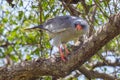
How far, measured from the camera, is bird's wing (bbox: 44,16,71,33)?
517 cm

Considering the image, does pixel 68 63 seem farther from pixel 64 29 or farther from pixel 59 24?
pixel 59 24

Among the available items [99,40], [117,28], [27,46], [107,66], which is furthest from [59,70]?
[107,66]

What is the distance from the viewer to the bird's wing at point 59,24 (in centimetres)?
517

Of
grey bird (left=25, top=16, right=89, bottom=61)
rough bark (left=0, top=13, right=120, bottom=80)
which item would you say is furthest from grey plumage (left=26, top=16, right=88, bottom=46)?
rough bark (left=0, top=13, right=120, bottom=80)

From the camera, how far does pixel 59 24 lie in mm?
5211

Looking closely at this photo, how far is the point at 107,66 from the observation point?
263 inches

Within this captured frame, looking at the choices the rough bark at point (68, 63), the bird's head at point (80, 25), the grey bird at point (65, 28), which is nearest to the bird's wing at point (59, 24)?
the grey bird at point (65, 28)

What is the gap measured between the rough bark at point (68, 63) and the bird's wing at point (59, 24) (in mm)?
625

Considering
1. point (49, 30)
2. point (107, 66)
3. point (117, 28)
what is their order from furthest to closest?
point (107, 66), point (49, 30), point (117, 28)

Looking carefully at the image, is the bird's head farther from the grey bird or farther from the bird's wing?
the bird's wing

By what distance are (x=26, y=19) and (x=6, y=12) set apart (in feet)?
1.83

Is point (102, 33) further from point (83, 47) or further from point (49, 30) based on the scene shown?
point (49, 30)

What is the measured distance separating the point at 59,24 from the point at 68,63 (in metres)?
0.86

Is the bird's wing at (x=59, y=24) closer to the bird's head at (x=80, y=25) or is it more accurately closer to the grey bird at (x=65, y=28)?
the grey bird at (x=65, y=28)
